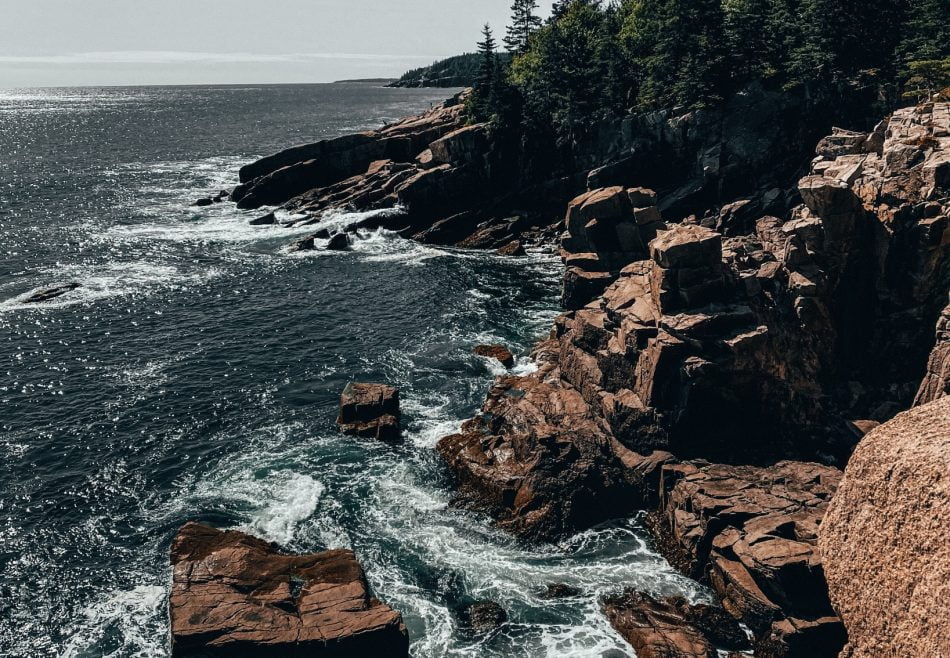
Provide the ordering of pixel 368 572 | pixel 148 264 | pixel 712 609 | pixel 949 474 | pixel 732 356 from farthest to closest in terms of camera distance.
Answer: pixel 148 264 → pixel 732 356 → pixel 368 572 → pixel 712 609 → pixel 949 474

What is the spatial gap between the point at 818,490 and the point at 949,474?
51.1 feet

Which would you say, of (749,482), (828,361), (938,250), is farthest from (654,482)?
(938,250)

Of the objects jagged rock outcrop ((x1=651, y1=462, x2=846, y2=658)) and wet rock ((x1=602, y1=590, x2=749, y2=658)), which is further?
wet rock ((x1=602, y1=590, x2=749, y2=658))

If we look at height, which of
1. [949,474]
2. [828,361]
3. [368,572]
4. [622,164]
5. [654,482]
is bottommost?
[368,572]

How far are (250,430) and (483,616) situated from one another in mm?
25086

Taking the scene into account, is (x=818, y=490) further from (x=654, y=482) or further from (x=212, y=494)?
(x=212, y=494)

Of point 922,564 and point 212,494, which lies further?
point 212,494

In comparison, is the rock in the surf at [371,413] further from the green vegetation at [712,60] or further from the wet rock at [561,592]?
the green vegetation at [712,60]

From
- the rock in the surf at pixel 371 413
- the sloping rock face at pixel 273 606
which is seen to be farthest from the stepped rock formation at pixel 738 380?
the sloping rock face at pixel 273 606

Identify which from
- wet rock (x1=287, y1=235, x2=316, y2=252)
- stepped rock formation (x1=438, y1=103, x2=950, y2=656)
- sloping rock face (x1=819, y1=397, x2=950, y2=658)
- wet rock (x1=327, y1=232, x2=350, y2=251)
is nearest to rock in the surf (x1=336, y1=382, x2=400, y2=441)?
stepped rock formation (x1=438, y1=103, x2=950, y2=656)

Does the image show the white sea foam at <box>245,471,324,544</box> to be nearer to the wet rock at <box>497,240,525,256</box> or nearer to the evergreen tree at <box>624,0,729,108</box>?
the wet rock at <box>497,240,525,256</box>

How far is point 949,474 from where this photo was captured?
65.4ft

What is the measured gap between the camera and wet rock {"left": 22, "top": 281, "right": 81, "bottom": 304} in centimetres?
7025

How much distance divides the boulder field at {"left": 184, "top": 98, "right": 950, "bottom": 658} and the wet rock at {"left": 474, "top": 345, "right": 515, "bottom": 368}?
2.88 meters
